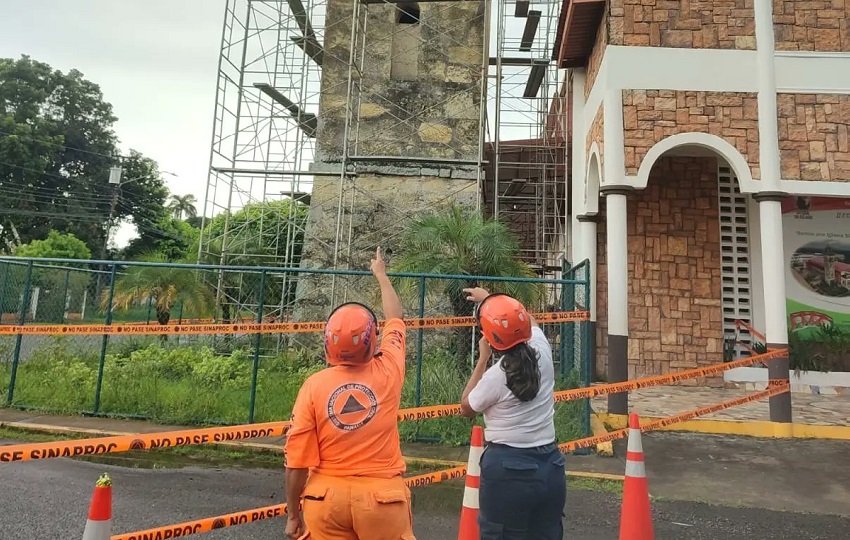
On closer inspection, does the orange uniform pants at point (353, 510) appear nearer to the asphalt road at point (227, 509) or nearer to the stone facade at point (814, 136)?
the asphalt road at point (227, 509)

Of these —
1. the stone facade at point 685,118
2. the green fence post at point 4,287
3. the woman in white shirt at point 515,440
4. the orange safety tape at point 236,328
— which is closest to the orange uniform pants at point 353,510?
the woman in white shirt at point 515,440

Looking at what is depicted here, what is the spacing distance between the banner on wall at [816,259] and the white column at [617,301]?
4.82m

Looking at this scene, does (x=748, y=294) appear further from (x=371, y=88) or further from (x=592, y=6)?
(x=371, y=88)

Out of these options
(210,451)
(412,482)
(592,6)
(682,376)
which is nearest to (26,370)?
(210,451)

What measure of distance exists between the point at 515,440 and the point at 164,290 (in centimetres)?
1011

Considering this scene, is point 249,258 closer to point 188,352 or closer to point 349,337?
point 188,352

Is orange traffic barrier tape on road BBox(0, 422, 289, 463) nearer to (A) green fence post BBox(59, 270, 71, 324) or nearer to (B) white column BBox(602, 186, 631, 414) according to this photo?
(B) white column BBox(602, 186, 631, 414)

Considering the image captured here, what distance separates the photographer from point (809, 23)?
730 centimetres

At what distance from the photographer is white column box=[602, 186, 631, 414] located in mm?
6793

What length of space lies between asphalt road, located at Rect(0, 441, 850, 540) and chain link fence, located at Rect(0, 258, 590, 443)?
Result: 4.65 ft

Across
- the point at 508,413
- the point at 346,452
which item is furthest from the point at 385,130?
the point at 346,452

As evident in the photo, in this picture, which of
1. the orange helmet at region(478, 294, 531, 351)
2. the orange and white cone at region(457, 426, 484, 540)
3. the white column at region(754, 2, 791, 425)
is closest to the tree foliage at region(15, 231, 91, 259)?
the orange and white cone at region(457, 426, 484, 540)

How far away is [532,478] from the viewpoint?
2305 mm

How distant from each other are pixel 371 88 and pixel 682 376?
9.49 metres
